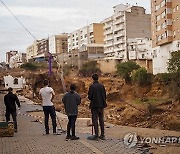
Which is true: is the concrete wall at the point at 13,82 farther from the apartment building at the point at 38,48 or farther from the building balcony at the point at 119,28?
the apartment building at the point at 38,48

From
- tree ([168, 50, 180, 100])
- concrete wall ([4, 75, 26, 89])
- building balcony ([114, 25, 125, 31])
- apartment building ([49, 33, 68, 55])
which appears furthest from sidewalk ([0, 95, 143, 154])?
apartment building ([49, 33, 68, 55])

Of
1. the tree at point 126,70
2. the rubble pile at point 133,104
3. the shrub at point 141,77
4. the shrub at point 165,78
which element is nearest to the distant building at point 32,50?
the rubble pile at point 133,104

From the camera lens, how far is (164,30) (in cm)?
5094

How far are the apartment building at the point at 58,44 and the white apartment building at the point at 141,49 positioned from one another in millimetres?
66992

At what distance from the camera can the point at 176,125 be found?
20.0 meters

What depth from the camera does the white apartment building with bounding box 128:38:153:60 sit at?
6869cm

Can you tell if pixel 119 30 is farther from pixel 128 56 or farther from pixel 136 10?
pixel 128 56

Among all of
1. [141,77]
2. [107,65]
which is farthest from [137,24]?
[141,77]

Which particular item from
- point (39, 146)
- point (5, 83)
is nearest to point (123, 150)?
point (39, 146)

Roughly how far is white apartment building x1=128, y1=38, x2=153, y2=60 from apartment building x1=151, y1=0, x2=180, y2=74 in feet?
36.7

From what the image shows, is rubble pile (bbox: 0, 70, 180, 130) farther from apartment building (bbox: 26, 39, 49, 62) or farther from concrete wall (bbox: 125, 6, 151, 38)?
apartment building (bbox: 26, 39, 49, 62)

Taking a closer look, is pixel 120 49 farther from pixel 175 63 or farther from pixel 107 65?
pixel 175 63

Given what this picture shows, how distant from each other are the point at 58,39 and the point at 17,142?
136347mm

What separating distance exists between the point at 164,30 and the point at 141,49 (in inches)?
801
